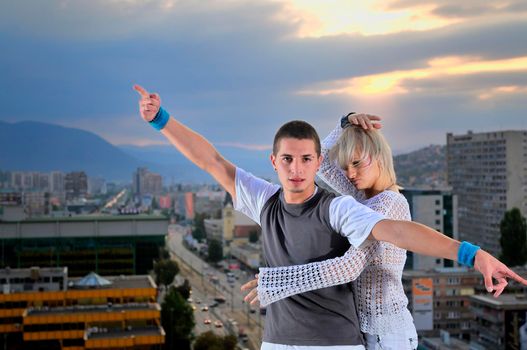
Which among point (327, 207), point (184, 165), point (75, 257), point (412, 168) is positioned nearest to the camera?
point (327, 207)

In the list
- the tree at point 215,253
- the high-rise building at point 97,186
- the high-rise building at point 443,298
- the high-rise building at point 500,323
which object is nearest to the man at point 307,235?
the high-rise building at point 500,323

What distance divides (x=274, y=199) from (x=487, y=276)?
1.28 feet

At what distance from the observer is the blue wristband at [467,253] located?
116cm

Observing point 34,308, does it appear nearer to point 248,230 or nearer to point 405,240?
point 405,240

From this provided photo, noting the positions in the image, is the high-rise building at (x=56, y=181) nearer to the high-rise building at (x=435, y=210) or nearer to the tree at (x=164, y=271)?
the tree at (x=164, y=271)

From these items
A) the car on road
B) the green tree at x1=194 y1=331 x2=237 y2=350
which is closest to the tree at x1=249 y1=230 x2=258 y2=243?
the car on road

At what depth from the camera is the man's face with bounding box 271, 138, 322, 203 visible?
1306 millimetres

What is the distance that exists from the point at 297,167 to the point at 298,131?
58mm

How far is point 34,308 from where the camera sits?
11336 millimetres

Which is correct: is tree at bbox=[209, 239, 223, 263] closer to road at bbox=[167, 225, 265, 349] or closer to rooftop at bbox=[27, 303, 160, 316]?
road at bbox=[167, 225, 265, 349]

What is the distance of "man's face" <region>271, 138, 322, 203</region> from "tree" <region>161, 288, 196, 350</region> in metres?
13.1

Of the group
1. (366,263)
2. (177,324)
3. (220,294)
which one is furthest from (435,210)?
(366,263)

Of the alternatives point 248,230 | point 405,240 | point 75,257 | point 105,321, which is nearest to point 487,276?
point 405,240

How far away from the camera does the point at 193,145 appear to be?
1.51 metres
